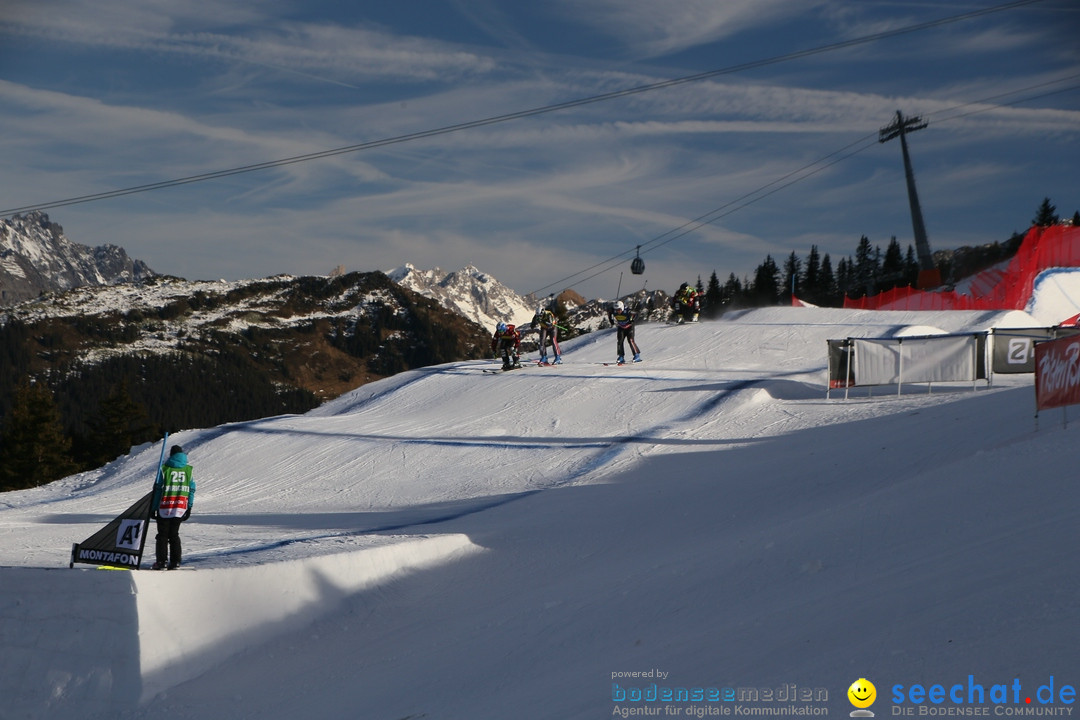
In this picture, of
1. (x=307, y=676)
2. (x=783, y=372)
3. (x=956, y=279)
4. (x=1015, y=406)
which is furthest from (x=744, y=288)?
(x=307, y=676)

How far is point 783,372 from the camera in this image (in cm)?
2373

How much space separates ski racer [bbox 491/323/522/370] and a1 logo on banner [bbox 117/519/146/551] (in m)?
16.9

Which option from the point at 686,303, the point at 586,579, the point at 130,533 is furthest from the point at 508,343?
the point at 130,533

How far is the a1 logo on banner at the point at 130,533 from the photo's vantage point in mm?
9273

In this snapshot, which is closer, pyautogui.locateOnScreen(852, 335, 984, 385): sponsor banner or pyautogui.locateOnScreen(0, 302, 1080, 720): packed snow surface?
pyautogui.locateOnScreen(0, 302, 1080, 720): packed snow surface

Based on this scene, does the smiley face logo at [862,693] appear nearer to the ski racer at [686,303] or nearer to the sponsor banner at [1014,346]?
the sponsor banner at [1014,346]

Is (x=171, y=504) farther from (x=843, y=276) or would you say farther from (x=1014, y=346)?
(x=843, y=276)

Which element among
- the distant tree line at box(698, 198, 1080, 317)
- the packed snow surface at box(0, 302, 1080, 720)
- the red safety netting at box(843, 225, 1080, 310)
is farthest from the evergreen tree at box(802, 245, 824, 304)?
the packed snow surface at box(0, 302, 1080, 720)

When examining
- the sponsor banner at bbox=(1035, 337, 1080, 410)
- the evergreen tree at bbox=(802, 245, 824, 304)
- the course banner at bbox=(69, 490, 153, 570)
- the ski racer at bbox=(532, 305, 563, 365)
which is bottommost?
the course banner at bbox=(69, 490, 153, 570)

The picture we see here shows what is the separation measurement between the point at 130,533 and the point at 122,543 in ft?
0.51

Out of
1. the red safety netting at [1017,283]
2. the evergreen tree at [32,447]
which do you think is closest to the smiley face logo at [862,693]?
the red safety netting at [1017,283]

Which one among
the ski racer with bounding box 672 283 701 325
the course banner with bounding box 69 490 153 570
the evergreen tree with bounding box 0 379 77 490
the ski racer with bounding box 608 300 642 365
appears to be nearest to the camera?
the course banner with bounding box 69 490 153 570

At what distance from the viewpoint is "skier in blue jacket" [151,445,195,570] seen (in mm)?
9492

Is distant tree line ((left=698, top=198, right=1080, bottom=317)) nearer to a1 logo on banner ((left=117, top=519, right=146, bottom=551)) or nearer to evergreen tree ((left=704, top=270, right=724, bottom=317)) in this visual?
evergreen tree ((left=704, top=270, right=724, bottom=317))
